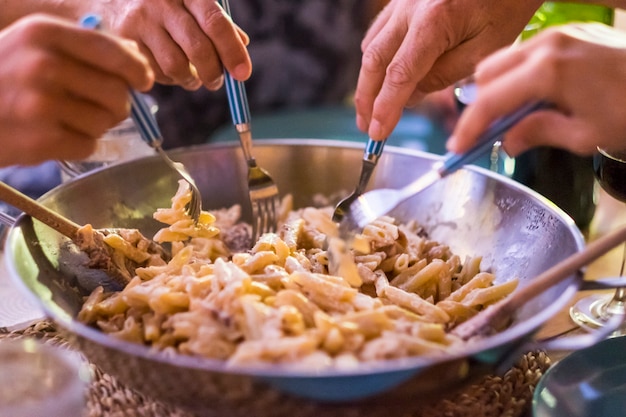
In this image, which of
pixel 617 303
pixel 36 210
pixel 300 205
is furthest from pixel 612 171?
pixel 36 210

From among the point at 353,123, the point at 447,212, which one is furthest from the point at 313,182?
the point at 353,123

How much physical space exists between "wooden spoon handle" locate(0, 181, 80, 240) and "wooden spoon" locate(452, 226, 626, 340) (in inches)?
22.6

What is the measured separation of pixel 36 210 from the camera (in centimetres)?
88

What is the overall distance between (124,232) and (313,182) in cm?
42

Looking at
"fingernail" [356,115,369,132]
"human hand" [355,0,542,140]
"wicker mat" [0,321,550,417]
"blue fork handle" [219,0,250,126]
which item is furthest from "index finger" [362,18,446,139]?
"wicker mat" [0,321,550,417]

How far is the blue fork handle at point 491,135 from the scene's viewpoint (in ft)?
2.19

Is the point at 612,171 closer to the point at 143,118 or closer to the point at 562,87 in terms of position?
the point at 562,87

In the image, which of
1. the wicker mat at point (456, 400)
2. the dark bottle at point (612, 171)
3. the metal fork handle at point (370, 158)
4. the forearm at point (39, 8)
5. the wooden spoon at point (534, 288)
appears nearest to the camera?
the wooden spoon at point (534, 288)

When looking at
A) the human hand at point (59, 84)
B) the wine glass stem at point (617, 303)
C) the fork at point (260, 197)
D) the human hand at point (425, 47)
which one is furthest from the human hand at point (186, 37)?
the wine glass stem at point (617, 303)

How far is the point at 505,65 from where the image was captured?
25.7 inches

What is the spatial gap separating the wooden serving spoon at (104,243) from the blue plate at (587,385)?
0.62m

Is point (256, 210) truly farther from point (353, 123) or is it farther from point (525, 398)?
point (353, 123)

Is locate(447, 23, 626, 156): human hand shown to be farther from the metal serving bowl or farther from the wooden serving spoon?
the wooden serving spoon

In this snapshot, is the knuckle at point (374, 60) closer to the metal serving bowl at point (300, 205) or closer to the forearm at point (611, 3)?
the metal serving bowl at point (300, 205)
